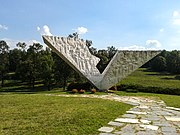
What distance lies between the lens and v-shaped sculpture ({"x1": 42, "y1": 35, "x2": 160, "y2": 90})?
17656 mm

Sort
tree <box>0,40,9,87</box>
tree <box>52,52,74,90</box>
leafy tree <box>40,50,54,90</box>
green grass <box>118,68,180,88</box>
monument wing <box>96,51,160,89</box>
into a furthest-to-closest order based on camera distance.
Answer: tree <box>0,40,9,87</box>, leafy tree <box>40,50,54,90</box>, tree <box>52,52,74,90</box>, green grass <box>118,68,180,88</box>, monument wing <box>96,51,160,89</box>

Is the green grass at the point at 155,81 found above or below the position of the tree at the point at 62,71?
below

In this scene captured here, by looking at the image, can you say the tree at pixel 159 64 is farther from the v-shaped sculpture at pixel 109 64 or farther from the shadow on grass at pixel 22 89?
the v-shaped sculpture at pixel 109 64

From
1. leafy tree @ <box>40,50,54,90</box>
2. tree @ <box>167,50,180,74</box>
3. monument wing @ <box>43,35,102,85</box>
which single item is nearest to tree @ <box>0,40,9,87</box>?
leafy tree @ <box>40,50,54,90</box>

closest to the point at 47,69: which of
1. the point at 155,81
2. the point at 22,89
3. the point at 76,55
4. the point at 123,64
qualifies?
the point at 22,89

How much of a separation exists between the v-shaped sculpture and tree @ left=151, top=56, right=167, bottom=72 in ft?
95.8

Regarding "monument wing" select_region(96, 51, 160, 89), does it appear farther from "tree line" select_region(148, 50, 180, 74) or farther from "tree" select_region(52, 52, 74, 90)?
"tree line" select_region(148, 50, 180, 74)

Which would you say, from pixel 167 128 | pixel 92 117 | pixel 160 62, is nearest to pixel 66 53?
pixel 92 117

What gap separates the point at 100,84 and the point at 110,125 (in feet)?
40.1

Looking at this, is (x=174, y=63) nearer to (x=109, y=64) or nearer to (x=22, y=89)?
(x=22, y=89)

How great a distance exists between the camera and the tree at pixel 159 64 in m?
45.4

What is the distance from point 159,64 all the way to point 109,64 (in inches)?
1209

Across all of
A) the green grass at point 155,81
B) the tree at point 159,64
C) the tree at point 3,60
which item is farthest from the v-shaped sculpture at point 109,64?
the tree at point 159,64

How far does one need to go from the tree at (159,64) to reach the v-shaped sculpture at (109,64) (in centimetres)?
2921
